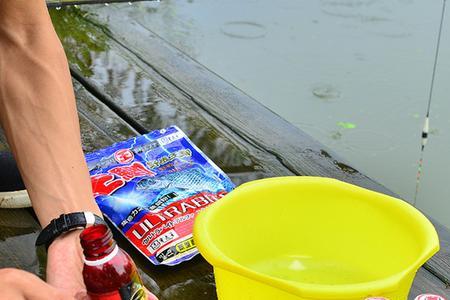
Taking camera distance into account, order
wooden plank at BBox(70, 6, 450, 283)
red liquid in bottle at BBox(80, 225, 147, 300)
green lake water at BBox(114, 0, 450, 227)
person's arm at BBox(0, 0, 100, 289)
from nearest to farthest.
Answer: red liquid in bottle at BBox(80, 225, 147, 300) < person's arm at BBox(0, 0, 100, 289) < wooden plank at BBox(70, 6, 450, 283) < green lake water at BBox(114, 0, 450, 227)

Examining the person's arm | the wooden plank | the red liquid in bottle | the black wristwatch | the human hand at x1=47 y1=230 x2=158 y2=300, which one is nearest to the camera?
the red liquid in bottle

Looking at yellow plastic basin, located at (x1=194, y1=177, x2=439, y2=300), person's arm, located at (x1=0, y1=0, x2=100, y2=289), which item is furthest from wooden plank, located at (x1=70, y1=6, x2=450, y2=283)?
person's arm, located at (x1=0, y1=0, x2=100, y2=289)

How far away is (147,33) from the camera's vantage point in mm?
2527

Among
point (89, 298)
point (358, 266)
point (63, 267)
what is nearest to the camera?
point (89, 298)

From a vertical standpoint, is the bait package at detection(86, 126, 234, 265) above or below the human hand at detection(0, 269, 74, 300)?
below

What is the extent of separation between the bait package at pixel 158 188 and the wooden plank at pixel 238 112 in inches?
10.5

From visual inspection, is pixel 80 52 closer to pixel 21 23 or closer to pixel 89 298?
pixel 21 23

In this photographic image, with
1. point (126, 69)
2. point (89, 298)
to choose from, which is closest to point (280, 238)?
point (89, 298)

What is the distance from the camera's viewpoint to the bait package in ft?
4.73

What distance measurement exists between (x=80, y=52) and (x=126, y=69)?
22 cm

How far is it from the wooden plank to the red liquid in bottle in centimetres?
77

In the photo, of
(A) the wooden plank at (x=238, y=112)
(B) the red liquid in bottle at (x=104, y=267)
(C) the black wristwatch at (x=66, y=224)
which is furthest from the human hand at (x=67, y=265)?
(A) the wooden plank at (x=238, y=112)

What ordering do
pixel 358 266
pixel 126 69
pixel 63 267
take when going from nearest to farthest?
pixel 63 267
pixel 358 266
pixel 126 69

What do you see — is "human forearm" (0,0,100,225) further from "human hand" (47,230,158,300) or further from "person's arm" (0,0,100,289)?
"human hand" (47,230,158,300)
